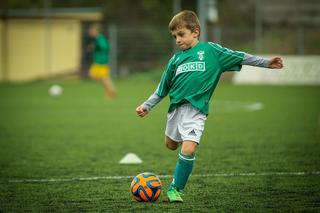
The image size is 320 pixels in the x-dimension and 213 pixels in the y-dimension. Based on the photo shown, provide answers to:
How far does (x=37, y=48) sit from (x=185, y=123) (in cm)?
2814

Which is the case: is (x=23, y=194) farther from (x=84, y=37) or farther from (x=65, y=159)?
(x=84, y=37)

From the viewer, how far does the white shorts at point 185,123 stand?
20.2 feet

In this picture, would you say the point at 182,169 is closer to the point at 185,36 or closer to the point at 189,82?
the point at 189,82

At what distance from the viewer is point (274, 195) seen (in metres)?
6.40

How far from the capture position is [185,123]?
245 inches

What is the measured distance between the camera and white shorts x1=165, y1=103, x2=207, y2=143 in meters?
6.15

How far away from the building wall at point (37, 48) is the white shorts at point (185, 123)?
27000 mm

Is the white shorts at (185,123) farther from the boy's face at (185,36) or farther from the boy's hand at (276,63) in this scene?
the boy's hand at (276,63)

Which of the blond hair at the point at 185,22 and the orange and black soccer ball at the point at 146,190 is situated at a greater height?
the blond hair at the point at 185,22

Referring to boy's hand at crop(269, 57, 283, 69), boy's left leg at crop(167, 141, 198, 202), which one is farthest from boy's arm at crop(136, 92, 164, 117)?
boy's hand at crop(269, 57, 283, 69)

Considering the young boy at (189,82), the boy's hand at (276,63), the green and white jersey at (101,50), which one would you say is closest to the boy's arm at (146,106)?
the young boy at (189,82)

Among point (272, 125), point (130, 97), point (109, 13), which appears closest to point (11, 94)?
point (130, 97)

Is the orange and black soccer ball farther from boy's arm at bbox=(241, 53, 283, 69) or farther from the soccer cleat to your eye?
boy's arm at bbox=(241, 53, 283, 69)

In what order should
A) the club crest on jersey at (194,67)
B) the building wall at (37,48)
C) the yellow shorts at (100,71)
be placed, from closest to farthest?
the club crest on jersey at (194,67), the yellow shorts at (100,71), the building wall at (37,48)
